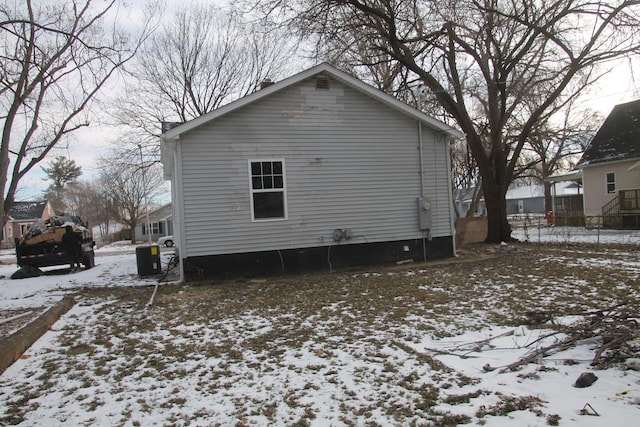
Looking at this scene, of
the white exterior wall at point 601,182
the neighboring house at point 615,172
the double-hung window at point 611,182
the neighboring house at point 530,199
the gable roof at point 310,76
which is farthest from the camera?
the neighboring house at point 530,199

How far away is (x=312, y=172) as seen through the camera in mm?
10695

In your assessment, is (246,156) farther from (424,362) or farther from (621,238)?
(621,238)

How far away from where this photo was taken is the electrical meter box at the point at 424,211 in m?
11.5

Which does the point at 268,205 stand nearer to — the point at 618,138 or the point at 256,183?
the point at 256,183

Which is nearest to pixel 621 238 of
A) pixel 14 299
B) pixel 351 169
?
pixel 351 169

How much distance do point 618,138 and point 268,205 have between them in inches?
888

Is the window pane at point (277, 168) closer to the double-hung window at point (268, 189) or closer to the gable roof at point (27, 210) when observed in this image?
the double-hung window at point (268, 189)

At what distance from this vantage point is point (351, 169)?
11008 millimetres

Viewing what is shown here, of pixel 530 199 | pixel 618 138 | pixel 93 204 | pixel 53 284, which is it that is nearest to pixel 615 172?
pixel 618 138

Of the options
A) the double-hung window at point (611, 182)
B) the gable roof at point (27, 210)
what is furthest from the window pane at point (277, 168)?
the gable roof at point (27, 210)

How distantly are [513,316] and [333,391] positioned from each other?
10.4ft

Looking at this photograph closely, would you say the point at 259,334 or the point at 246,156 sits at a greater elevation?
the point at 246,156

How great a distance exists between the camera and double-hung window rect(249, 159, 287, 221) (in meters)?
10.3

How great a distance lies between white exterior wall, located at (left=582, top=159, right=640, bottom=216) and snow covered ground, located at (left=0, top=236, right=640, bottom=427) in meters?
18.7
